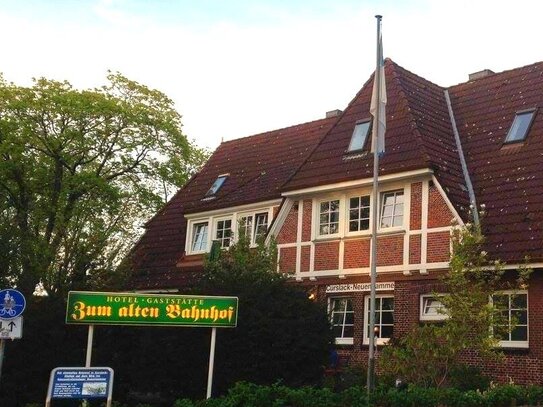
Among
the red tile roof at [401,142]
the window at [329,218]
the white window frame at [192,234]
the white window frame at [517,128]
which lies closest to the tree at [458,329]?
the red tile roof at [401,142]

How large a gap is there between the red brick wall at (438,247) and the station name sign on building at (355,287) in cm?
145

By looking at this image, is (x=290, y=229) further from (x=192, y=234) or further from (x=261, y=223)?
(x=192, y=234)

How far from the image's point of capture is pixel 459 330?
55.1 feet

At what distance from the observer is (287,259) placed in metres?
24.2

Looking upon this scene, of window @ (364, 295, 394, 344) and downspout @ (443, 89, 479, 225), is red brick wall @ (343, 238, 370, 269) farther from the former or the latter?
downspout @ (443, 89, 479, 225)

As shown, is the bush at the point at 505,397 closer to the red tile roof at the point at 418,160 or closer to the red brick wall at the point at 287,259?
the red tile roof at the point at 418,160

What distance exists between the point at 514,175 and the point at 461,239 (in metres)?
4.02

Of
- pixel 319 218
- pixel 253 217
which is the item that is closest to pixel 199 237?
pixel 253 217

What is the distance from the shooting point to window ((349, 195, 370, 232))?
2245 cm

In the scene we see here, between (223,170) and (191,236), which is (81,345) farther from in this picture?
(223,170)

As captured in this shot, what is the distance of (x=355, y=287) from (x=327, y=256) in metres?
1.31

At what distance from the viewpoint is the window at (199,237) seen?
28.6m

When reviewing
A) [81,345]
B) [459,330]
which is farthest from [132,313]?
[459,330]

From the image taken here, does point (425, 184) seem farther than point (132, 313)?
Yes
